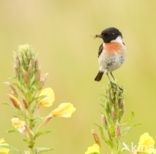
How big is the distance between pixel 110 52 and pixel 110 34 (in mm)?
265

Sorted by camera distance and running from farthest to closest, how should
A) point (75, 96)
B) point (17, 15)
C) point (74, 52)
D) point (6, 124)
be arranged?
point (17, 15) < point (74, 52) < point (75, 96) < point (6, 124)

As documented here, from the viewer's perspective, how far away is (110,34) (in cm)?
458

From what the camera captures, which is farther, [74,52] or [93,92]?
[74,52]

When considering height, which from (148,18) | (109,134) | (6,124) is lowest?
(109,134)

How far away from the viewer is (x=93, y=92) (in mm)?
8344

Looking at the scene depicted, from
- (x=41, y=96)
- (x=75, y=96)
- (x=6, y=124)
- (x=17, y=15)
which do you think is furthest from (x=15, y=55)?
(x=17, y=15)

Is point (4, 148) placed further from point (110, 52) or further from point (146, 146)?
point (110, 52)

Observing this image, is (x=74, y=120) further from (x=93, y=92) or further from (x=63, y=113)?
(x=63, y=113)

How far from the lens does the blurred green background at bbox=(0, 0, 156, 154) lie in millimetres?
7465

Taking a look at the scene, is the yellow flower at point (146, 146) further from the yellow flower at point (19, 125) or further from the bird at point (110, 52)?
the bird at point (110, 52)

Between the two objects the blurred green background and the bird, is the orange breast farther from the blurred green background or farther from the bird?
the blurred green background

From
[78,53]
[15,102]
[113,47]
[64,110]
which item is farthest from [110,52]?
[78,53]

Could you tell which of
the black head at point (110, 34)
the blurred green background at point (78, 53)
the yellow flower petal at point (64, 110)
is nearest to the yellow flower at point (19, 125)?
the yellow flower petal at point (64, 110)

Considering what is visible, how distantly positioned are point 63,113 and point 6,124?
4134 millimetres
